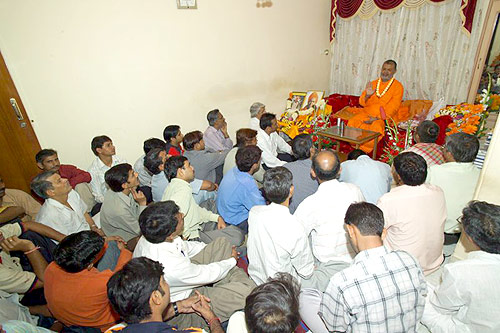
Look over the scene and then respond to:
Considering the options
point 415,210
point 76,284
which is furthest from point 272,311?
point 415,210

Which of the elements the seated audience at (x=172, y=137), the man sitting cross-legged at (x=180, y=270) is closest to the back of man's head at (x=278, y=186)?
the man sitting cross-legged at (x=180, y=270)

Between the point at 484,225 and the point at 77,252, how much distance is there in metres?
2.27

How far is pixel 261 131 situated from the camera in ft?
12.8

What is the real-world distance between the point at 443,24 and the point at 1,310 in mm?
6301

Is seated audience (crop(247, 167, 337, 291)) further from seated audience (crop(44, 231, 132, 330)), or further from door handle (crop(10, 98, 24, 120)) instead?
door handle (crop(10, 98, 24, 120))

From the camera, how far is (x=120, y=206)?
2.52 metres

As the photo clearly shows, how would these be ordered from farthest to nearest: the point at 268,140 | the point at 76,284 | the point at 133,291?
the point at 268,140 < the point at 76,284 < the point at 133,291

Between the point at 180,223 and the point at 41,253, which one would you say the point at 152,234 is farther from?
the point at 41,253

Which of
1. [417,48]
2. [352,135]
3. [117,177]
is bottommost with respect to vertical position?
[352,135]

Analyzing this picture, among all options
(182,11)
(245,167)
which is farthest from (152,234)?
(182,11)

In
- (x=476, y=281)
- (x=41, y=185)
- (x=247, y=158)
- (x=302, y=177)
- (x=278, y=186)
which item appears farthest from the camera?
(x=302, y=177)

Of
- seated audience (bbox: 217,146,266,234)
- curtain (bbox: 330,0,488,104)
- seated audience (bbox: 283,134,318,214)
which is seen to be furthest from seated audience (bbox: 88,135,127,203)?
curtain (bbox: 330,0,488,104)

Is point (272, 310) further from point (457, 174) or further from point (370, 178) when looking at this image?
point (457, 174)

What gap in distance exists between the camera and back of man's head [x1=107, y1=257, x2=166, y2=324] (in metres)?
1.28
